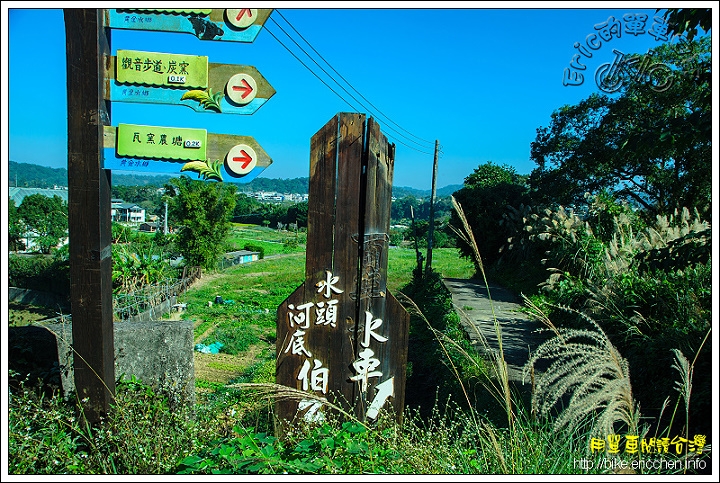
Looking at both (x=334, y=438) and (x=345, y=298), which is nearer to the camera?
(x=334, y=438)

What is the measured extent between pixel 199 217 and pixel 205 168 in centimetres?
1978

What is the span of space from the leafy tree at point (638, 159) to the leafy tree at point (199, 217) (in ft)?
46.4

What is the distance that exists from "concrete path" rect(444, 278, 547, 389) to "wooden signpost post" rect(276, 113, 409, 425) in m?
0.74

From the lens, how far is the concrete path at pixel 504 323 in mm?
5848

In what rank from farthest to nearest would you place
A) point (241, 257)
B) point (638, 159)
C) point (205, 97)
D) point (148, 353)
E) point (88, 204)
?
point (241, 257) < point (638, 159) < point (148, 353) < point (205, 97) < point (88, 204)

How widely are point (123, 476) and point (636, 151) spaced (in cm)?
327

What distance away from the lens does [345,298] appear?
3.08 meters

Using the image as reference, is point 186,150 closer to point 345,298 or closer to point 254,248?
point 345,298

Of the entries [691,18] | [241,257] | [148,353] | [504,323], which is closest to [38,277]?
[241,257]

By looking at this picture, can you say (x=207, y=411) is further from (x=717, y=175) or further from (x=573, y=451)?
(x=717, y=175)

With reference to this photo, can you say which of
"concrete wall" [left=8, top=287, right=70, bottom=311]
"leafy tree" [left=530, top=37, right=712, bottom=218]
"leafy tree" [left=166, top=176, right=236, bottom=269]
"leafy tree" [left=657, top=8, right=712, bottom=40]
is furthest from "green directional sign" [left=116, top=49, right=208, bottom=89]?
"concrete wall" [left=8, top=287, right=70, bottom=311]

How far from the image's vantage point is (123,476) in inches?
85.4

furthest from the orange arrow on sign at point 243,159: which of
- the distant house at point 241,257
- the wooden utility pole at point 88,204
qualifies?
the distant house at point 241,257

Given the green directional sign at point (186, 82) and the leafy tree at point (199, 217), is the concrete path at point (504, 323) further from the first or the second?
the leafy tree at point (199, 217)
